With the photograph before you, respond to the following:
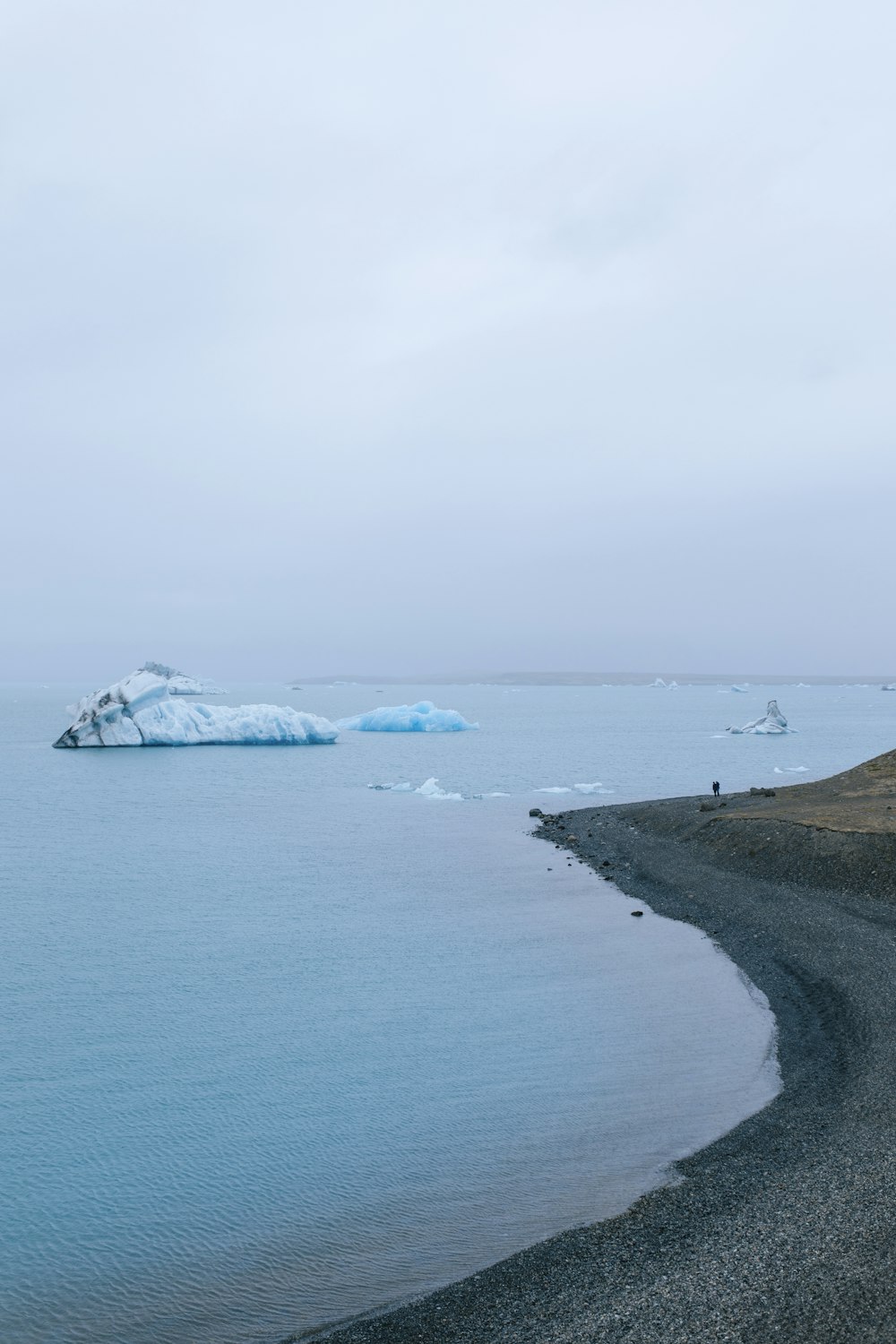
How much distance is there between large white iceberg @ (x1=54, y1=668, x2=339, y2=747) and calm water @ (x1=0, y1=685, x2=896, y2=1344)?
155 ft

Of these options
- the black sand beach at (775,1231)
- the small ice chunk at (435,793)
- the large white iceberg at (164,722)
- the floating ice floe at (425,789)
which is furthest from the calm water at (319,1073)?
the large white iceberg at (164,722)

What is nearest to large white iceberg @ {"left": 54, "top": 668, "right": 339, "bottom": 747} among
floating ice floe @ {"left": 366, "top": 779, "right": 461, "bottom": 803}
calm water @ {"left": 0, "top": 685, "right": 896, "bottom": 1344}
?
floating ice floe @ {"left": 366, "top": 779, "right": 461, "bottom": 803}

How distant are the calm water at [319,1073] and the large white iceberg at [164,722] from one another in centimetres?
4714

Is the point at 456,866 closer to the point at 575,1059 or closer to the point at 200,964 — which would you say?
the point at 200,964

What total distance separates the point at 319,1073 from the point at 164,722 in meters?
75.7

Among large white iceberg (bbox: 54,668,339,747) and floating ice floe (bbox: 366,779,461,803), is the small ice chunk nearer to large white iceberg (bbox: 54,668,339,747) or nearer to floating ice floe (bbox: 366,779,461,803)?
floating ice floe (bbox: 366,779,461,803)

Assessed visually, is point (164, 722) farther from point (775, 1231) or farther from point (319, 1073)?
point (775, 1231)

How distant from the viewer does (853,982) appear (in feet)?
59.3

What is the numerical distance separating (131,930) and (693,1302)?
20546mm

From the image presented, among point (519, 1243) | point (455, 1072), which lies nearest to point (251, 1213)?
point (519, 1243)

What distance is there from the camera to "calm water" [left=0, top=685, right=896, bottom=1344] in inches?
384

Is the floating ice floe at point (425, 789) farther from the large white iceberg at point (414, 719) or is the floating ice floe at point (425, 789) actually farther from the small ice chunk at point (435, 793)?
the large white iceberg at point (414, 719)

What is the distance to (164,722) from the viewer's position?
8638cm

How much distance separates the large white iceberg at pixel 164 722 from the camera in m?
81.4
